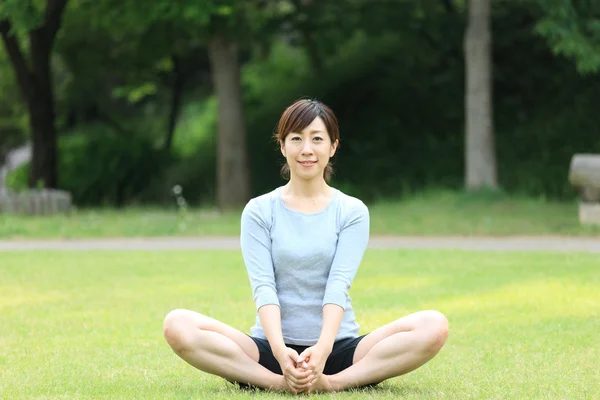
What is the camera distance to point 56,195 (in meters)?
24.0

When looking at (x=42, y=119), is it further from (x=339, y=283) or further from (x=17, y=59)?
(x=339, y=283)

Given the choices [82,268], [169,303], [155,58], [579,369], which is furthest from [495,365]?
[155,58]

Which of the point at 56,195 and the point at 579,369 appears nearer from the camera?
the point at 579,369

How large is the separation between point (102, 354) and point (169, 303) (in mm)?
2852

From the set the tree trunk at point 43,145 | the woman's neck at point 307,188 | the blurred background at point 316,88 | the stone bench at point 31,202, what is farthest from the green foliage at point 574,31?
the woman's neck at point 307,188

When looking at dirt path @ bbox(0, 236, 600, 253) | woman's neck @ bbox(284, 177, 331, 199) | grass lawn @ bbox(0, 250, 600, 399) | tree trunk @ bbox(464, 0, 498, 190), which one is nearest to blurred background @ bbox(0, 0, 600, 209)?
tree trunk @ bbox(464, 0, 498, 190)

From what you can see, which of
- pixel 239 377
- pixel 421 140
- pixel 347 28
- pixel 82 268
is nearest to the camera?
pixel 239 377

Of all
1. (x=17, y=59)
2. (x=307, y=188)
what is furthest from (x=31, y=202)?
(x=307, y=188)

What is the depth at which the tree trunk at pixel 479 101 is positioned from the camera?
71.4ft

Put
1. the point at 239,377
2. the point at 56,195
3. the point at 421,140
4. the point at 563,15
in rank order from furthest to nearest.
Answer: the point at 421,140 < the point at 56,195 < the point at 563,15 < the point at 239,377

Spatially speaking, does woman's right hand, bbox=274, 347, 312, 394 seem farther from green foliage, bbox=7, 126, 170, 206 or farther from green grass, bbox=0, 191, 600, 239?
green foliage, bbox=7, 126, 170, 206

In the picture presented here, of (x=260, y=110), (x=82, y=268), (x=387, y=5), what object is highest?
(x=387, y=5)

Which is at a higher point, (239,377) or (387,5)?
(387,5)

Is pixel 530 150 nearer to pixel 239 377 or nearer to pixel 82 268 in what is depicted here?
pixel 82 268
